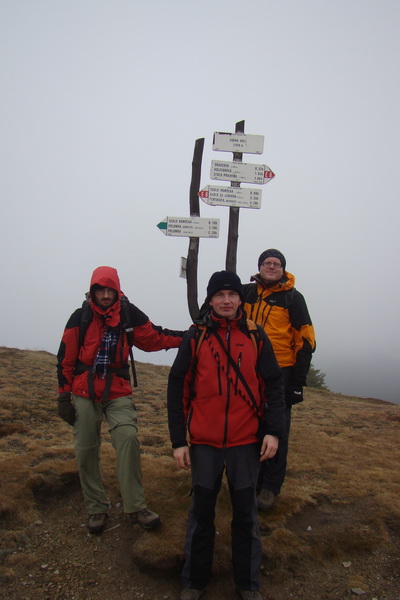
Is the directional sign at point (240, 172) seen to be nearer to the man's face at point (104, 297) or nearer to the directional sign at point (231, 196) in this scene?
the directional sign at point (231, 196)

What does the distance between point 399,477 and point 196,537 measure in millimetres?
4663

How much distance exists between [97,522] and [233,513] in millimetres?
2066

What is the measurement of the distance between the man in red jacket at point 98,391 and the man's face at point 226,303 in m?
1.60

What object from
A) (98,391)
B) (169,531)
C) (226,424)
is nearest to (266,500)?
(169,531)

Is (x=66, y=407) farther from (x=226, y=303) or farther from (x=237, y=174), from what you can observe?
(x=237, y=174)

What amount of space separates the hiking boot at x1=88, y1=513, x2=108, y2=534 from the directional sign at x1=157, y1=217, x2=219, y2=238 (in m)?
4.23

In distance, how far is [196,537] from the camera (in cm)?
393

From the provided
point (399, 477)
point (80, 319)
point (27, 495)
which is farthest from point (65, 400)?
point (399, 477)

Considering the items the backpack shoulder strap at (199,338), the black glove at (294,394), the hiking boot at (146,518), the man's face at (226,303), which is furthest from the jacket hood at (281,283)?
the hiking boot at (146,518)

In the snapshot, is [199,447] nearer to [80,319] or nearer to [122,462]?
[122,462]

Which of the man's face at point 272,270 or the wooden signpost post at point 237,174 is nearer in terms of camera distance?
the man's face at point 272,270

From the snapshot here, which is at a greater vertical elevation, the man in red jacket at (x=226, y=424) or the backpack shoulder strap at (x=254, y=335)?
the backpack shoulder strap at (x=254, y=335)

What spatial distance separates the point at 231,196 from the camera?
6648 millimetres

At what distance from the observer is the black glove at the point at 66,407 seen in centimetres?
496
